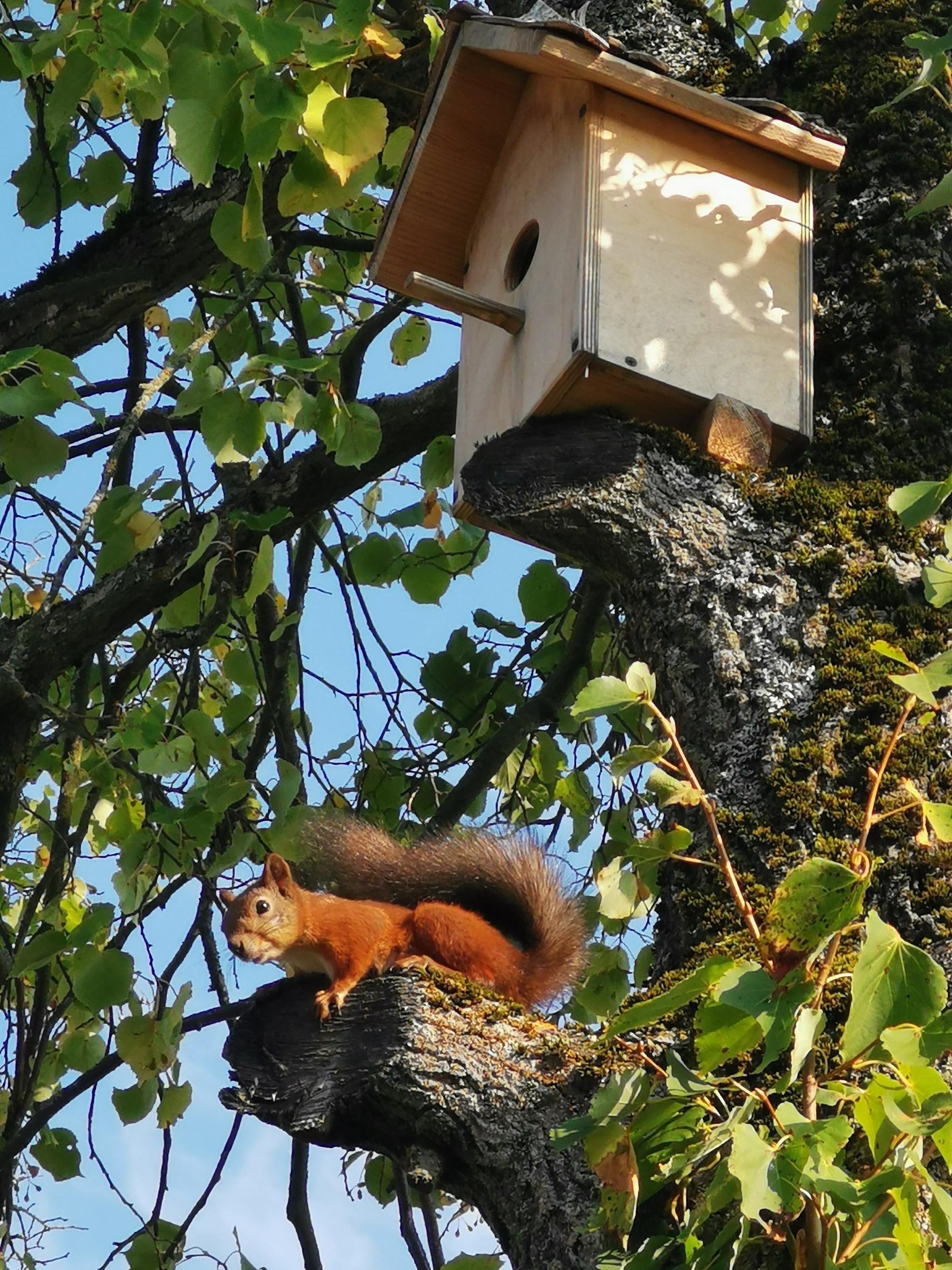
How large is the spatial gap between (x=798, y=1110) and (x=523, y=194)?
1.70 m

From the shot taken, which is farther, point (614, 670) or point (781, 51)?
point (614, 670)

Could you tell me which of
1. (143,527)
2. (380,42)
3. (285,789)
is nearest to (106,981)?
(285,789)

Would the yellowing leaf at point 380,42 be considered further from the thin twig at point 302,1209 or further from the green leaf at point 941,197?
the thin twig at point 302,1209

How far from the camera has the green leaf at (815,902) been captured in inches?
57.3

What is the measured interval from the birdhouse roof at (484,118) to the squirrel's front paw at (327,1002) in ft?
4.47

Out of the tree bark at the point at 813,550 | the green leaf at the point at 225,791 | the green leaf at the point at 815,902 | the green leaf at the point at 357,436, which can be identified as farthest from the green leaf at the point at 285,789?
the green leaf at the point at 815,902

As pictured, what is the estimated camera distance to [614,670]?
11.8 feet

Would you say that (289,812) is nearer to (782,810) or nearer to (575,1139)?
(782,810)

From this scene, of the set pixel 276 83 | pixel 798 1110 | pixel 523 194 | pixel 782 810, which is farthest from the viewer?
pixel 523 194

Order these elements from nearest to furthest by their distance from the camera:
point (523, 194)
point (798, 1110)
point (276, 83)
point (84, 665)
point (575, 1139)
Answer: point (798, 1110)
point (575, 1139)
point (276, 83)
point (523, 194)
point (84, 665)

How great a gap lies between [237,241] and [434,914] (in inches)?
44.0

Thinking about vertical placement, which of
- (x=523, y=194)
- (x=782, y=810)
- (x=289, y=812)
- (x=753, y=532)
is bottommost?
(x=782, y=810)

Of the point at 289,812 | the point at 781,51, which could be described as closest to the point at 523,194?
the point at 781,51

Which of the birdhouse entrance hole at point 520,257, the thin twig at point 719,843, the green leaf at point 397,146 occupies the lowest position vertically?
the thin twig at point 719,843
